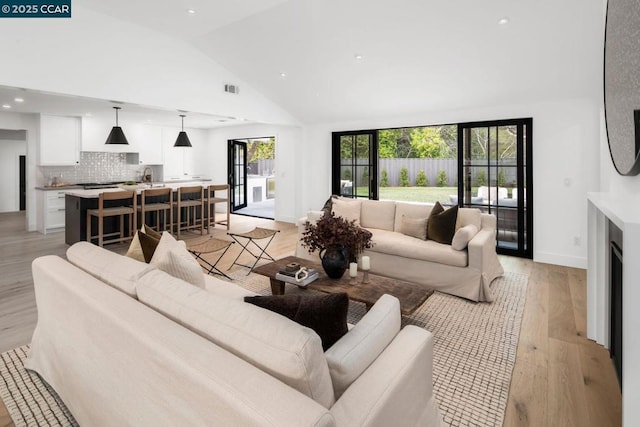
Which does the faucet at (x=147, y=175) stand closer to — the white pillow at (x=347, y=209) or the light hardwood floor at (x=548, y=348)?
the light hardwood floor at (x=548, y=348)

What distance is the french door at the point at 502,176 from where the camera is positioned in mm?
4945

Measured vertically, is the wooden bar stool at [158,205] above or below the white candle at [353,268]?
above

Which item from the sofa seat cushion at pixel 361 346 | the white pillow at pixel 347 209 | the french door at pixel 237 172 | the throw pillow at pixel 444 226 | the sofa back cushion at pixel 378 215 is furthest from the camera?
the french door at pixel 237 172

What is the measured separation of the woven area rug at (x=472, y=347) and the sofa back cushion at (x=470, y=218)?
73cm

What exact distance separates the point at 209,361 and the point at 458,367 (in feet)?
6.35

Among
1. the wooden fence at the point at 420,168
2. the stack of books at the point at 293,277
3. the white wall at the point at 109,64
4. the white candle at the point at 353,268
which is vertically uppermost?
the white wall at the point at 109,64

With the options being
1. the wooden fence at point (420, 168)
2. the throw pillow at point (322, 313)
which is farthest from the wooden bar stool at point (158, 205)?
the wooden fence at point (420, 168)

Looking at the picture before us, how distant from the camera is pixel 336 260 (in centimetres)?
303

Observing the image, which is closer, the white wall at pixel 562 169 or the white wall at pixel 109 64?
the white wall at pixel 109 64

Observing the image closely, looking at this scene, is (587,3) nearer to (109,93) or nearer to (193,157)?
(109,93)

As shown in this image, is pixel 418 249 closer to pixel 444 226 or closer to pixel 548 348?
pixel 444 226

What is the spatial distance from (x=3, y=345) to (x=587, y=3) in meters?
5.64

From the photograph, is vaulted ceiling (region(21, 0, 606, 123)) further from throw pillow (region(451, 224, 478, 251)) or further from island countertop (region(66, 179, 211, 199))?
island countertop (region(66, 179, 211, 199))

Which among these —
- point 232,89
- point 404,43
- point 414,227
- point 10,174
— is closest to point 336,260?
point 414,227
